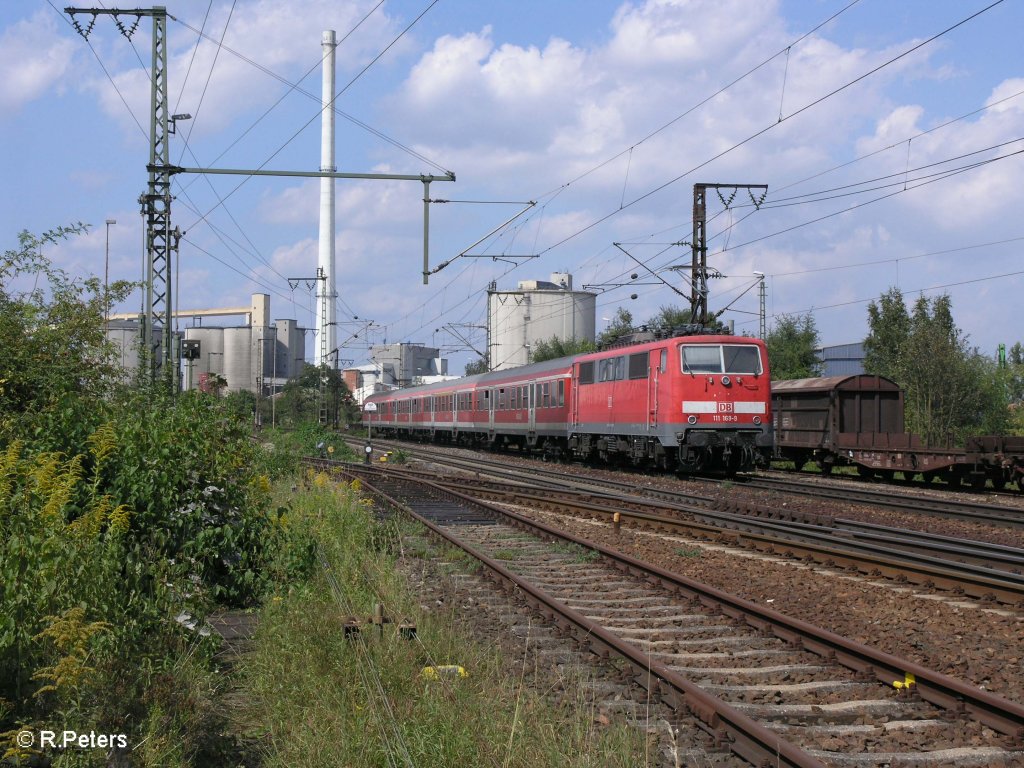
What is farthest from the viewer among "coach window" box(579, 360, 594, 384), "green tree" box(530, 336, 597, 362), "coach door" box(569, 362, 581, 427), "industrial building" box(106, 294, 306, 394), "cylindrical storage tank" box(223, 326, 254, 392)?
"cylindrical storage tank" box(223, 326, 254, 392)

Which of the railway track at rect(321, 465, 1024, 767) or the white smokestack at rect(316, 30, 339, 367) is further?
the white smokestack at rect(316, 30, 339, 367)

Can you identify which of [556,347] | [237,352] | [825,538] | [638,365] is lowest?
[825,538]

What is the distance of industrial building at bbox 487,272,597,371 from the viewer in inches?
3172

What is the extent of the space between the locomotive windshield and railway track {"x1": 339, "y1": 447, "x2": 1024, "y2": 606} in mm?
3265

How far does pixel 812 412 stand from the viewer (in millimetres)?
29359

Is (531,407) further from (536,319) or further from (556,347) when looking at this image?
(536,319)

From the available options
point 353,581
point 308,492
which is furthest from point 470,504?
point 353,581

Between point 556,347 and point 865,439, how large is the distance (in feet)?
164

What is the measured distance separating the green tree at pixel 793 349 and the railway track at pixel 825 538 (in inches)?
1566

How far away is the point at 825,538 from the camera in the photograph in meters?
12.8

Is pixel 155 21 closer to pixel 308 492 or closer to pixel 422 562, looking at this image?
pixel 308 492

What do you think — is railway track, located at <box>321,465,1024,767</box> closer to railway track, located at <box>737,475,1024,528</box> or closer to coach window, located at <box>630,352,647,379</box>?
railway track, located at <box>737,475,1024,528</box>

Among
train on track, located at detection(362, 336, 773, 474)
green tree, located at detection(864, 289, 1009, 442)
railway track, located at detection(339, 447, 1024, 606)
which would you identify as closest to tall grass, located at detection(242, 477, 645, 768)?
railway track, located at detection(339, 447, 1024, 606)

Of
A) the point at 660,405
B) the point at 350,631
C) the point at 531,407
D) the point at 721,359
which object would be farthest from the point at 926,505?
the point at 531,407
